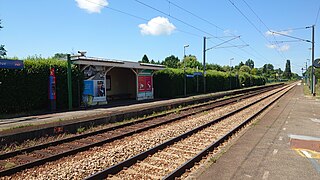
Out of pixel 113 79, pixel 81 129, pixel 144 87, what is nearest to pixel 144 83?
pixel 144 87

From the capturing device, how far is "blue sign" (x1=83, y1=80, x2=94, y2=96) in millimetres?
20375

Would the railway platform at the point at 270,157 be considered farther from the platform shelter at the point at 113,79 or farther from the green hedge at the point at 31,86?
the platform shelter at the point at 113,79

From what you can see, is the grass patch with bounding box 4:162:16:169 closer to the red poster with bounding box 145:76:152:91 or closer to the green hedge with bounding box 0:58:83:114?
the green hedge with bounding box 0:58:83:114

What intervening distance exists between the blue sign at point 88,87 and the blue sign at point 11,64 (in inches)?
217

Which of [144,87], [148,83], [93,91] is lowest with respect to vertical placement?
[93,91]

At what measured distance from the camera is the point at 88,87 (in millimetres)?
20547

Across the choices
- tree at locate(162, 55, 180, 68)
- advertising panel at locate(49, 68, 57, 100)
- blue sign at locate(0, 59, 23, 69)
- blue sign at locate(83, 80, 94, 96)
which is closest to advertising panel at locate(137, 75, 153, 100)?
blue sign at locate(83, 80, 94, 96)

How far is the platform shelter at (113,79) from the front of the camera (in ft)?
67.1

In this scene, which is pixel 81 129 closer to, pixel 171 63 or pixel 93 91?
pixel 93 91

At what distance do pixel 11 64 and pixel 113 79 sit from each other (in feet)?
43.2

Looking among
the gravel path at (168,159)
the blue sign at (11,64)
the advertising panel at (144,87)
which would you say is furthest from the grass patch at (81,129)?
the advertising panel at (144,87)

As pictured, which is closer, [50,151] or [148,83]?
[50,151]

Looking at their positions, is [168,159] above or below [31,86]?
below

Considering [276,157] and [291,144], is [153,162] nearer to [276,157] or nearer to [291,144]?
[276,157]
